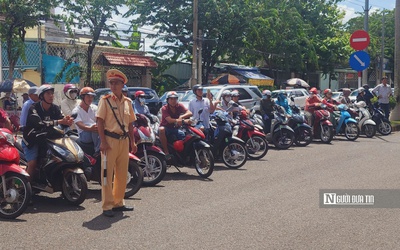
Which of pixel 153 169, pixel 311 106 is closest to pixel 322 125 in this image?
pixel 311 106

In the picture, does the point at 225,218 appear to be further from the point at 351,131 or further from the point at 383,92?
the point at 383,92

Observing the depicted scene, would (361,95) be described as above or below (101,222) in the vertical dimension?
above

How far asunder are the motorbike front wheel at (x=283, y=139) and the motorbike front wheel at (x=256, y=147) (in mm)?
1850

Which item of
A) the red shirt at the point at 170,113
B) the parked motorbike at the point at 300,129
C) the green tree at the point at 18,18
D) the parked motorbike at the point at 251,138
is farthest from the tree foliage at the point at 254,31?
the red shirt at the point at 170,113

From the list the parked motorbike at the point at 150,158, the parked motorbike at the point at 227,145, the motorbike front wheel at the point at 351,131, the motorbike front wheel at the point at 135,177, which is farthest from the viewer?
the motorbike front wheel at the point at 351,131

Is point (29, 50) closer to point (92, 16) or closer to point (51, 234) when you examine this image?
point (92, 16)

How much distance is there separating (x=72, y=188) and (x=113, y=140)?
3.94 ft

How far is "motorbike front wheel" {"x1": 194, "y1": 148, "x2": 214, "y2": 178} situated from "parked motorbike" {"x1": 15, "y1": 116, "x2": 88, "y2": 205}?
2.83 meters

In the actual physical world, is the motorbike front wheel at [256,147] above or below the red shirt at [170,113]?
below

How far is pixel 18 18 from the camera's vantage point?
19906 millimetres

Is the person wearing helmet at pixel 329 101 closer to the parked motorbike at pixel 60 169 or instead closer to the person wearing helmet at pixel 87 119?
the person wearing helmet at pixel 87 119

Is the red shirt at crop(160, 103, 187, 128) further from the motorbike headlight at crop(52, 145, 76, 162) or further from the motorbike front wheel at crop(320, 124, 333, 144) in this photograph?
the motorbike front wheel at crop(320, 124, 333, 144)

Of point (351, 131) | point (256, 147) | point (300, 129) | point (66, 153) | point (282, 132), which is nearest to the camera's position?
point (66, 153)

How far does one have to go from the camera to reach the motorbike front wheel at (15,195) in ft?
22.4
